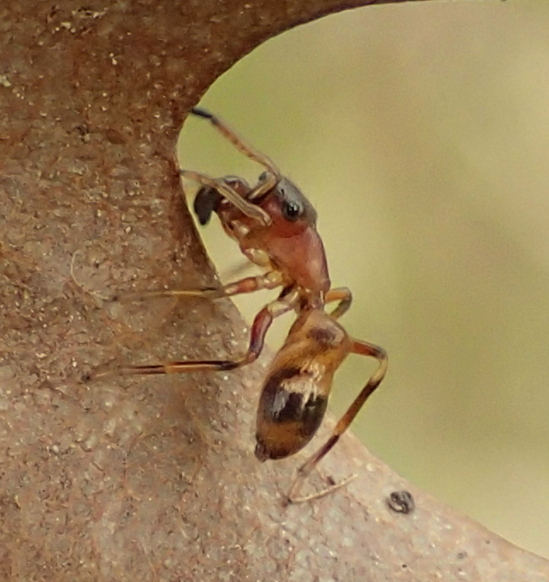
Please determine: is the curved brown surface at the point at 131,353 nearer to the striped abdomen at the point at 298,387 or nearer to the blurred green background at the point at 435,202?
the striped abdomen at the point at 298,387

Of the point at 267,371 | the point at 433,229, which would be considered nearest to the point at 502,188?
the point at 433,229

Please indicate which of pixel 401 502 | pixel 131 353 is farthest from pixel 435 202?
pixel 131 353

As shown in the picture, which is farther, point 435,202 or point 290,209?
point 435,202

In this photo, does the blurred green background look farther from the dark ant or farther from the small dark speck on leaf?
the small dark speck on leaf

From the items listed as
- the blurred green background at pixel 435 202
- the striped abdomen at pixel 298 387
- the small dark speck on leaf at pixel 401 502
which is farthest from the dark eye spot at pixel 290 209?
the blurred green background at pixel 435 202

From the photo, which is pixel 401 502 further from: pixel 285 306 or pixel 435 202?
pixel 435 202

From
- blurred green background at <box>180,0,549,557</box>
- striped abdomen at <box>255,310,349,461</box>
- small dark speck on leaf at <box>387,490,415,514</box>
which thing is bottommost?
blurred green background at <box>180,0,549,557</box>

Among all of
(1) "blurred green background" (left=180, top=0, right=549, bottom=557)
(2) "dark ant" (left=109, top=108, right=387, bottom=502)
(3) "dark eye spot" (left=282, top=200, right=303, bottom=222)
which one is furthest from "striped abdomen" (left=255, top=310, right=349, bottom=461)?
(1) "blurred green background" (left=180, top=0, right=549, bottom=557)
